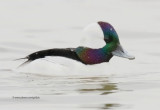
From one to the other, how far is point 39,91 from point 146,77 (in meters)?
2.21

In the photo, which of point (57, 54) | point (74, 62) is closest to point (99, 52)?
point (74, 62)

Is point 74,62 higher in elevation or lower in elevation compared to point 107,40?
lower

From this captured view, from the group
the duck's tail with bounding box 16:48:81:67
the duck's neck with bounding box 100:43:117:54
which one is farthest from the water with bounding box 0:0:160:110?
the duck's neck with bounding box 100:43:117:54

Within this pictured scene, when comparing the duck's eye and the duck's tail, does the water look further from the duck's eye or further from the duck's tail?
the duck's eye

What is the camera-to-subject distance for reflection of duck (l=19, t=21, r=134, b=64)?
41.2 feet

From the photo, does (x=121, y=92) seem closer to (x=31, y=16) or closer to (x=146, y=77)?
(x=146, y=77)

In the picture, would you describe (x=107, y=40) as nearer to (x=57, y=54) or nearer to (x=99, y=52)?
(x=99, y=52)

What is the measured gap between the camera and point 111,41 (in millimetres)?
12930

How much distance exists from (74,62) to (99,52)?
1.99 feet

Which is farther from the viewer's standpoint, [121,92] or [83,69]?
[83,69]

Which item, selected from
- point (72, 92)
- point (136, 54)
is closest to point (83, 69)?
point (72, 92)

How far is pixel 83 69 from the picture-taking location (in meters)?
12.5

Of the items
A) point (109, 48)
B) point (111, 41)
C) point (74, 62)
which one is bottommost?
point (74, 62)

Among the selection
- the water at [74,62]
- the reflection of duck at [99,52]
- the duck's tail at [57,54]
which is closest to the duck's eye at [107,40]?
the reflection of duck at [99,52]
